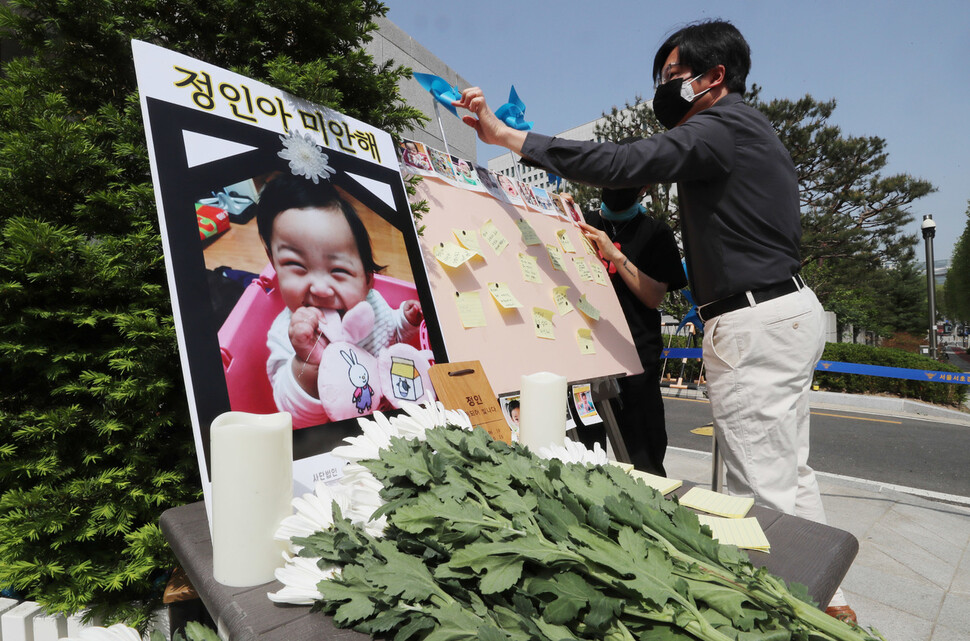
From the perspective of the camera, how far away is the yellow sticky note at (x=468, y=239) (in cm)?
186

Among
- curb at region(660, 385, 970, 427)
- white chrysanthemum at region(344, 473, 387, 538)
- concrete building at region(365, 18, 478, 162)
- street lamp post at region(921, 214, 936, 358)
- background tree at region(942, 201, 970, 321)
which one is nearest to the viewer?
white chrysanthemum at region(344, 473, 387, 538)

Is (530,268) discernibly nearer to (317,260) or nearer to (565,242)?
(565,242)

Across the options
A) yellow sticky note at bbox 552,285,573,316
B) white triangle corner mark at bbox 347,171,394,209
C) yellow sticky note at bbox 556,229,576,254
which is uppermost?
white triangle corner mark at bbox 347,171,394,209

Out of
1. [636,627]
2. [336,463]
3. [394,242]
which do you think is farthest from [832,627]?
[394,242]

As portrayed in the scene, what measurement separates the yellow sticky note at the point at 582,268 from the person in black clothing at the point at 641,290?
0.16 m

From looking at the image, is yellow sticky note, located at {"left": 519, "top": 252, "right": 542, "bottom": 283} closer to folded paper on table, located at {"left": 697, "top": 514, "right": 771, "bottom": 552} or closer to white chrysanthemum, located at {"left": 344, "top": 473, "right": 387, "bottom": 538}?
folded paper on table, located at {"left": 697, "top": 514, "right": 771, "bottom": 552}

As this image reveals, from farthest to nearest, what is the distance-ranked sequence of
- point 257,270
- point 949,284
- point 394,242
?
point 949,284 < point 394,242 < point 257,270

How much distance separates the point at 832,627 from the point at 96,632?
95cm

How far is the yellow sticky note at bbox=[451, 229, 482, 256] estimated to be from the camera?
1856 mm

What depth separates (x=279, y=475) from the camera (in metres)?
0.83

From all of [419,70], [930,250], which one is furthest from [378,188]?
[930,250]

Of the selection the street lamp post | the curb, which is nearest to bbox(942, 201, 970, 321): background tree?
the street lamp post

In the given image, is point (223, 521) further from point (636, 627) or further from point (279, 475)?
point (636, 627)

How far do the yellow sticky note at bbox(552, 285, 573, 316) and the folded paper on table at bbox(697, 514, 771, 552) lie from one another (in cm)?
119
